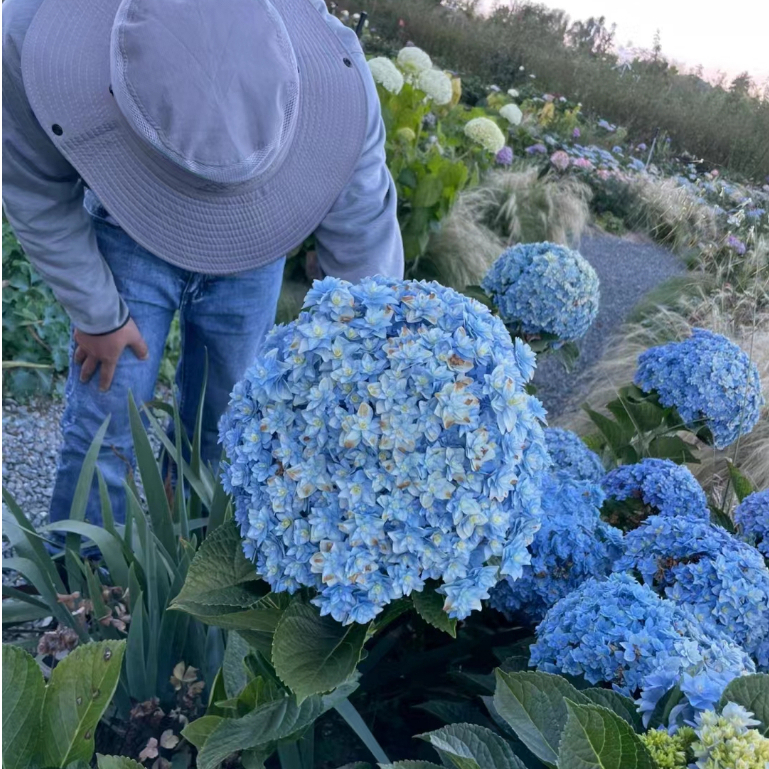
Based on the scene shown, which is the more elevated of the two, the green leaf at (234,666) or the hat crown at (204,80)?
the hat crown at (204,80)

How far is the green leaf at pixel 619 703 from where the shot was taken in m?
0.89

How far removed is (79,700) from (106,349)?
982 mm

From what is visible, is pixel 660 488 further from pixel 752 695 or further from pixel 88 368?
pixel 88 368

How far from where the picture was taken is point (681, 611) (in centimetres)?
103

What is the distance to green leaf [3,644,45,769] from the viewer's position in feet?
3.20

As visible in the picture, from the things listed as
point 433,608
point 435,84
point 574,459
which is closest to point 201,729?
point 433,608

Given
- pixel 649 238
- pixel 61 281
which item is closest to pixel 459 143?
pixel 649 238

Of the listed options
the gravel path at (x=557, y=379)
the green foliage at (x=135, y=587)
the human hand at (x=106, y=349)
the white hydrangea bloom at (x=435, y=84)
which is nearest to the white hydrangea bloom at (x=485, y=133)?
the white hydrangea bloom at (x=435, y=84)

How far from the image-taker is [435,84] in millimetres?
4535

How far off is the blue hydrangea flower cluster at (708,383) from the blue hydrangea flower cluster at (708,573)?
66cm

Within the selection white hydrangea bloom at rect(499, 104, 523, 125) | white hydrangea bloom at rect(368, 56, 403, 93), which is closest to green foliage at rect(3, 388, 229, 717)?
white hydrangea bloom at rect(368, 56, 403, 93)

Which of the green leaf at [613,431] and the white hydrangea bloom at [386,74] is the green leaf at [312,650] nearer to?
the green leaf at [613,431]

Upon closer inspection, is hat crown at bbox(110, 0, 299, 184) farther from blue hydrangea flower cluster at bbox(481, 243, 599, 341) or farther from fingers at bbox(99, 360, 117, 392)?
blue hydrangea flower cluster at bbox(481, 243, 599, 341)

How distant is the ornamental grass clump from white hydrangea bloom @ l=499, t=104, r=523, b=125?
381 centimetres
